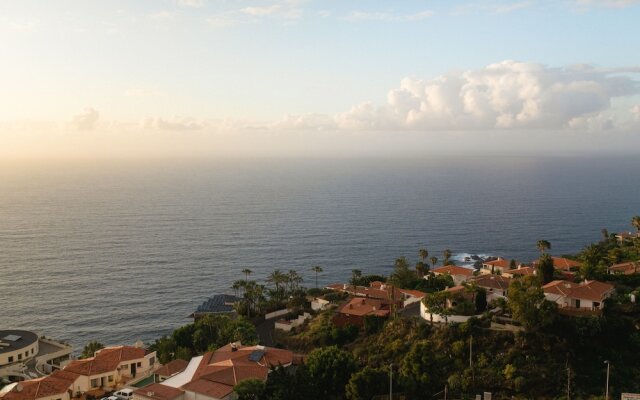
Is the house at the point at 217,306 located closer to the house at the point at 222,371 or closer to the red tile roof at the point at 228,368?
the house at the point at 222,371

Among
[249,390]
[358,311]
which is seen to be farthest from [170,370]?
[358,311]

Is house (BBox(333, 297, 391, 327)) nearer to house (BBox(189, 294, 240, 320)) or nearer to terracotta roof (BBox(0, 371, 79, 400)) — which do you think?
house (BBox(189, 294, 240, 320))

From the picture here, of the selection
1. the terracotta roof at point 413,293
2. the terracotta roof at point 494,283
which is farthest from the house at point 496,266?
the terracotta roof at point 413,293

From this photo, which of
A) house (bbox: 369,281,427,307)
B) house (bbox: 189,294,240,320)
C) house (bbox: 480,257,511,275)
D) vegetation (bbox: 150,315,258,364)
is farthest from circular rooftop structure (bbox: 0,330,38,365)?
house (bbox: 480,257,511,275)

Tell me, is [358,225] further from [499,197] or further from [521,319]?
[521,319]

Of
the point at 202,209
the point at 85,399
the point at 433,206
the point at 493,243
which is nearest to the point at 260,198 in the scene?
the point at 202,209

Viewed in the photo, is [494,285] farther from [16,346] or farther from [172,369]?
[16,346]
